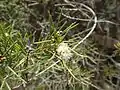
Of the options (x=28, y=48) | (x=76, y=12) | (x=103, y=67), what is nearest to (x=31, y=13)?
(x=76, y=12)

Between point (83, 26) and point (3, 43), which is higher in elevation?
point (3, 43)

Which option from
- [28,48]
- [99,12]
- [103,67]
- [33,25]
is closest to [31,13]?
[33,25]

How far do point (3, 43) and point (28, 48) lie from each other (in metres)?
0.06

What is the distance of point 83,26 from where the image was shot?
45.8 inches

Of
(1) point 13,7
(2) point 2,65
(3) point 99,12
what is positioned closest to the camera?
(2) point 2,65

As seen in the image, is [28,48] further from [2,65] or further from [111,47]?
[111,47]

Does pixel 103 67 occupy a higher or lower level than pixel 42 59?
lower

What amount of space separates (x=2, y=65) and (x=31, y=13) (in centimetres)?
59

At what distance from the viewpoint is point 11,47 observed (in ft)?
1.79

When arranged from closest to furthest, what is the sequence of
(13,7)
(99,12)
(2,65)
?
(2,65) < (13,7) < (99,12)

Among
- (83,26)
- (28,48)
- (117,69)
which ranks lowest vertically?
(117,69)

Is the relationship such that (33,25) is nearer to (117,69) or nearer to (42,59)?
(117,69)

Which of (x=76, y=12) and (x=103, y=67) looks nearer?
(x=76, y=12)

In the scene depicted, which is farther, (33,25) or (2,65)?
(33,25)
